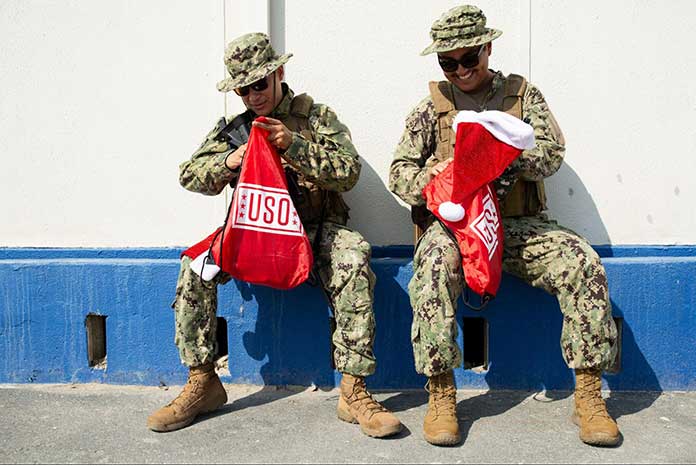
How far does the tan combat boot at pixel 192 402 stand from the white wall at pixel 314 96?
0.89 meters

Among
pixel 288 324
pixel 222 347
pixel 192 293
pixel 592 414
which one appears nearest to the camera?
pixel 592 414

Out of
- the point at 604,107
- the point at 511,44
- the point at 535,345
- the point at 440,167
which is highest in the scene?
the point at 511,44

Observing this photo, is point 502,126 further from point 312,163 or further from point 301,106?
point 301,106

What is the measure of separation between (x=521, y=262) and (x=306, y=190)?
1016mm

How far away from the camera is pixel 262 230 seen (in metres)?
3.26

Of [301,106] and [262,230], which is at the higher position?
[301,106]

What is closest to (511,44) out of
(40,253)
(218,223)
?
(218,223)

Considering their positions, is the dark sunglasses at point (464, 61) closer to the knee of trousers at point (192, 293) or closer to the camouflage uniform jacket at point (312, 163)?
the camouflage uniform jacket at point (312, 163)

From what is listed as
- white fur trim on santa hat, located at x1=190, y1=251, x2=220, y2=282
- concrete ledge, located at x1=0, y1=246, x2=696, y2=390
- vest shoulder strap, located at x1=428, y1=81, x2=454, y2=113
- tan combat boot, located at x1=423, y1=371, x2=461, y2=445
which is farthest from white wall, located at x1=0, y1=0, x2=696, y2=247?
tan combat boot, located at x1=423, y1=371, x2=461, y2=445

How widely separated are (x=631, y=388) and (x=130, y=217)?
2631 mm

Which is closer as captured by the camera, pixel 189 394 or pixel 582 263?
pixel 582 263

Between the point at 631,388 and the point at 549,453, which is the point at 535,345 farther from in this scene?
the point at 549,453

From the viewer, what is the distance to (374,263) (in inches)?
146

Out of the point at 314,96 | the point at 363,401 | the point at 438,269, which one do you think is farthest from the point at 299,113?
the point at 363,401
